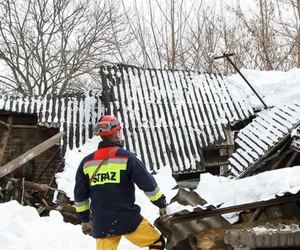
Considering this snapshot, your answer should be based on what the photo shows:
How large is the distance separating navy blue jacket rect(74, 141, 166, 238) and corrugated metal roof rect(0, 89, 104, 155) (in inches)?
206

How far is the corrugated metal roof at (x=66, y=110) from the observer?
28.4 ft

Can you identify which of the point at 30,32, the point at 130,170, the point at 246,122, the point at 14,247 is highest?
the point at 30,32

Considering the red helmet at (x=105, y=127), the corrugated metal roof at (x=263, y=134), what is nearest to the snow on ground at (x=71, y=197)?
the corrugated metal roof at (x=263, y=134)

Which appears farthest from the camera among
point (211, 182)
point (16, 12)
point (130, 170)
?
point (16, 12)

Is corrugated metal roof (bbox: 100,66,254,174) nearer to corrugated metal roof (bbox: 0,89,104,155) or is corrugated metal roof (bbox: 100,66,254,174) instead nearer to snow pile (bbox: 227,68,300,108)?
snow pile (bbox: 227,68,300,108)

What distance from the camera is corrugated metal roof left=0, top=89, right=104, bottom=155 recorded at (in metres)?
8.66

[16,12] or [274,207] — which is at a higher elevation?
[16,12]

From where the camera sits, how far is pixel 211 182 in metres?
6.30

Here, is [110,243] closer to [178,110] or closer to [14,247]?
[14,247]

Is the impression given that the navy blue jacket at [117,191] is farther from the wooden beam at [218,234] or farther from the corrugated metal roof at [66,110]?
the corrugated metal roof at [66,110]

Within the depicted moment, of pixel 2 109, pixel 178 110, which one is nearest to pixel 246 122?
pixel 178 110

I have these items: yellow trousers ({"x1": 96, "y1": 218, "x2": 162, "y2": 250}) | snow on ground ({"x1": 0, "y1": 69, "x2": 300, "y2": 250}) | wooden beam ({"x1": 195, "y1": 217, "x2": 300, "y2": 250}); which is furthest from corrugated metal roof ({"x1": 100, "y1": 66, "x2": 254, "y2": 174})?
yellow trousers ({"x1": 96, "y1": 218, "x2": 162, "y2": 250})

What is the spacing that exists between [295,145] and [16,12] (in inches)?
668

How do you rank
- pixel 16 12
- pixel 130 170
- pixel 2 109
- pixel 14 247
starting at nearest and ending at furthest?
pixel 130 170 < pixel 14 247 < pixel 2 109 < pixel 16 12
